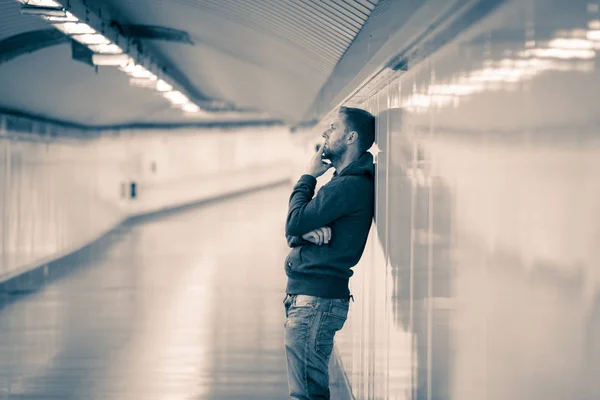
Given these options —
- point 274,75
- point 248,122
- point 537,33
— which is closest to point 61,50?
point 274,75

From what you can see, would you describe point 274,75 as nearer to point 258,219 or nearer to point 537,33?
point 537,33

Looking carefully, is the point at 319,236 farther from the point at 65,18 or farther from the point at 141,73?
the point at 141,73

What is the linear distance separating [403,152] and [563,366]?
6.30 ft

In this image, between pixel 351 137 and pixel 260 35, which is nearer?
pixel 351 137

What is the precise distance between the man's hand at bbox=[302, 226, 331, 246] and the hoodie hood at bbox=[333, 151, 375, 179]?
32cm

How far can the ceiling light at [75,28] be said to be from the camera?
8516 millimetres

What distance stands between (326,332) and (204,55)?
1060 cm

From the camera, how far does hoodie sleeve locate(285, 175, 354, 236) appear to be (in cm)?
359

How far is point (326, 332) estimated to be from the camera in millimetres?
3781

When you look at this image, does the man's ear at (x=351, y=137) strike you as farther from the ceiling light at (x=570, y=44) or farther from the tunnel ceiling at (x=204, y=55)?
the ceiling light at (x=570, y=44)

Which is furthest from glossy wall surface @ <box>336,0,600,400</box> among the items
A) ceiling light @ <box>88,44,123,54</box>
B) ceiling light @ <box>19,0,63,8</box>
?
ceiling light @ <box>88,44,123,54</box>

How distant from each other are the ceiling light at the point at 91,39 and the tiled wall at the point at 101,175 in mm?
4964

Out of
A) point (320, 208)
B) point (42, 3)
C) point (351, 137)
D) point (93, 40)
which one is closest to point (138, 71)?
point (93, 40)

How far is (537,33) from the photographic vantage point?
1573mm
